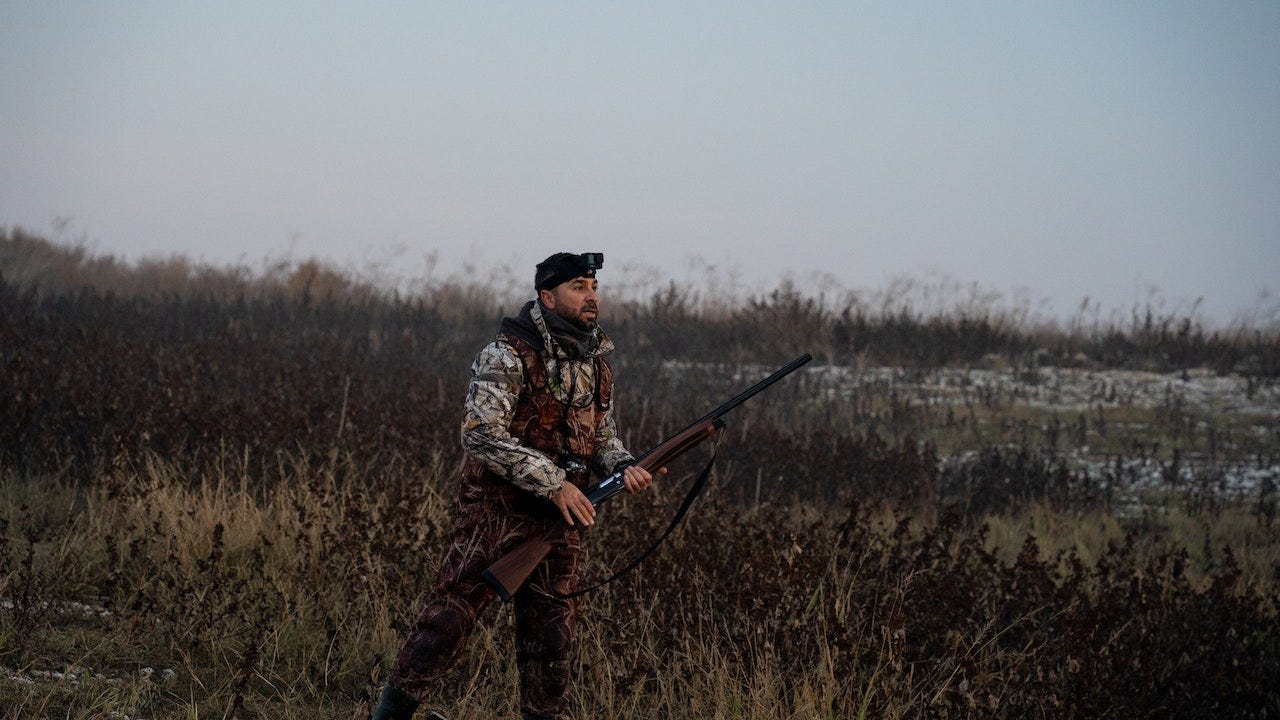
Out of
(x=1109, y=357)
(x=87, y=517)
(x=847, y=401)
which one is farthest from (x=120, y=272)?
(x=1109, y=357)

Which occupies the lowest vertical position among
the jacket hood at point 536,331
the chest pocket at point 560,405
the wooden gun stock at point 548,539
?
the wooden gun stock at point 548,539

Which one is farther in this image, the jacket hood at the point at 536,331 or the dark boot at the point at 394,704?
the jacket hood at the point at 536,331

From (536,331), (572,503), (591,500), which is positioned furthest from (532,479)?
(536,331)

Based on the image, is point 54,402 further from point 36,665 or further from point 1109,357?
point 1109,357

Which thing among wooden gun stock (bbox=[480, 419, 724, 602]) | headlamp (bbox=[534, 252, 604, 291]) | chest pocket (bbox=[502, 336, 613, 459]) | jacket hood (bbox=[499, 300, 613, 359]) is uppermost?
Result: headlamp (bbox=[534, 252, 604, 291])

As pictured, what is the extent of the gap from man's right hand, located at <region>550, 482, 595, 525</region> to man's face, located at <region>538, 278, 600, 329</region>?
0.48m

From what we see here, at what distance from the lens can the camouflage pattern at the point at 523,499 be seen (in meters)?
2.86

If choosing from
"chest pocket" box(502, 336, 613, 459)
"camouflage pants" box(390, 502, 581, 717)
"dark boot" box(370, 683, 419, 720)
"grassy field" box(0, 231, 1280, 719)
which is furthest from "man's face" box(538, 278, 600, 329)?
"grassy field" box(0, 231, 1280, 719)

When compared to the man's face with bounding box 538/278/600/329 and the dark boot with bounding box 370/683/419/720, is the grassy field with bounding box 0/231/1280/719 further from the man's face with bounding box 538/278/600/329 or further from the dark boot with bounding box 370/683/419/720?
the man's face with bounding box 538/278/600/329

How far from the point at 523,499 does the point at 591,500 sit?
195mm

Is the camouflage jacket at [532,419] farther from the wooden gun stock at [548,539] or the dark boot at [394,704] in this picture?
the dark boot at [394,704]

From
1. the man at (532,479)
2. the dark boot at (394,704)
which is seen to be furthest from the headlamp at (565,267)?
the dark boot at (394,704)

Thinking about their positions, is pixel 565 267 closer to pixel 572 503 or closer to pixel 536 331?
pixel 536 331

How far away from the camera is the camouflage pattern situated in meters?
2.86
